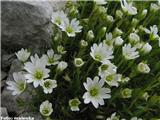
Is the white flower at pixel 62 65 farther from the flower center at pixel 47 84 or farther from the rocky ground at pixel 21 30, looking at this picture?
the rocky ground at pixel 21 30

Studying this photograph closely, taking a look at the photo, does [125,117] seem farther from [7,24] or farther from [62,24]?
[7,24]

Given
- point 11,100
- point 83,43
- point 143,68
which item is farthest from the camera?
point 11,100

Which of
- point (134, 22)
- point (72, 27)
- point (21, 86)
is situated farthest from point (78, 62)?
point (134, 22)

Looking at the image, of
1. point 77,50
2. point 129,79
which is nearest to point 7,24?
point 77,50

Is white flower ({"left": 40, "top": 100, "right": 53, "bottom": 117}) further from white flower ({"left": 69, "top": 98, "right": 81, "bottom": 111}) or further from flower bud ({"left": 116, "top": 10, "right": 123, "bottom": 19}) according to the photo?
flower bud ({"left": 116, "top": 10, "right": 123, "bottom": 19})

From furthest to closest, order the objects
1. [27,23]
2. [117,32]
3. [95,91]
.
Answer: [27,23]
[117,32]
[95,91]

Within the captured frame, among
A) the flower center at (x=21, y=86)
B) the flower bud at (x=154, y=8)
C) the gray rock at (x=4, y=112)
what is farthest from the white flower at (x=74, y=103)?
the flower bud at (x=154, y=8)

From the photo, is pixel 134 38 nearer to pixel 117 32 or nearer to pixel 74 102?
pixel 117 32
